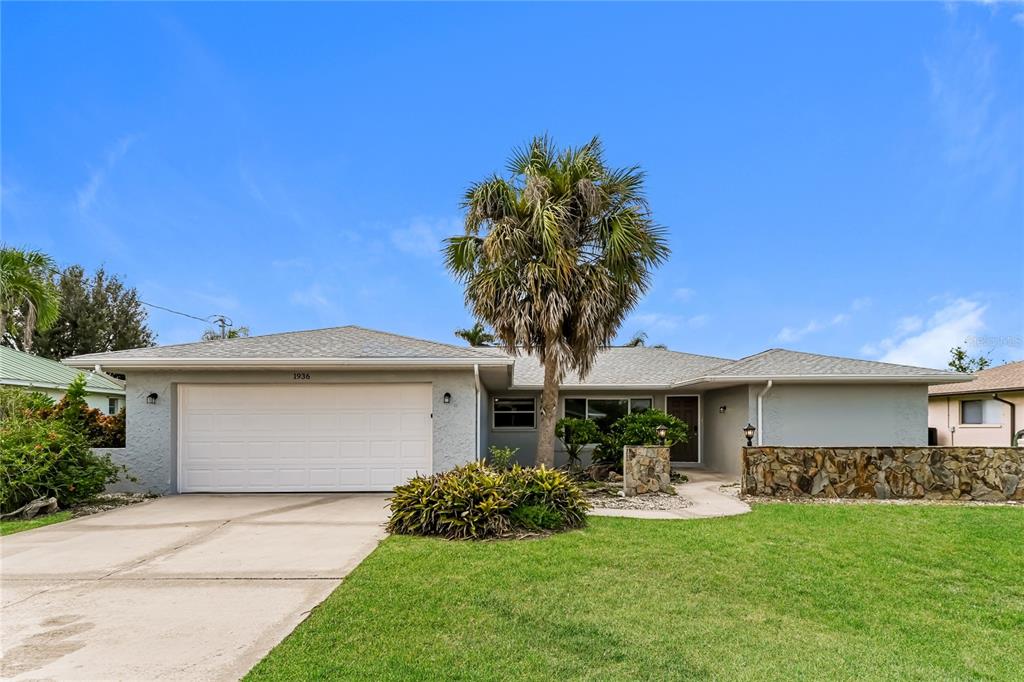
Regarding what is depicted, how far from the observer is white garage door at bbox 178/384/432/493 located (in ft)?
37.5

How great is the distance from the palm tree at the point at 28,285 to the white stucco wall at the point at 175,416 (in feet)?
33.3

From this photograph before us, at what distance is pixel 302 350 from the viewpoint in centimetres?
1124

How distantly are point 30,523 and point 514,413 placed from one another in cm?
1126

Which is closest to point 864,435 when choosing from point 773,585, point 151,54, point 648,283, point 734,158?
point 648,283

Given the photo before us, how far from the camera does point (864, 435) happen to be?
1334 centimetres

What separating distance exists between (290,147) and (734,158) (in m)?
13.3

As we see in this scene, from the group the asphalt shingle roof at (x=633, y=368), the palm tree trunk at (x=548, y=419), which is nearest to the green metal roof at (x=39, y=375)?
the palm tree trunk at (x=548, y=419)

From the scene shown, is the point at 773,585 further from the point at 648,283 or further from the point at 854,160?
the point at 854,160

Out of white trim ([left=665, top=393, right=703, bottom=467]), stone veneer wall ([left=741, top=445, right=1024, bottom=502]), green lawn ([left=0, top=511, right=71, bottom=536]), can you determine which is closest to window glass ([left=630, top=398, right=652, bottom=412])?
white trim ([left=665, top=393, right=703, bottom=467])

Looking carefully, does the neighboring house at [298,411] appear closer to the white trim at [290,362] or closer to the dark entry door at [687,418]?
the white trim at [290,362]

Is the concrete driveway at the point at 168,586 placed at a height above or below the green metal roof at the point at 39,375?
below

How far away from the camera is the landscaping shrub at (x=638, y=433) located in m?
12.8

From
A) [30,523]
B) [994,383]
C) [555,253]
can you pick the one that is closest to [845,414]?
[555,253]

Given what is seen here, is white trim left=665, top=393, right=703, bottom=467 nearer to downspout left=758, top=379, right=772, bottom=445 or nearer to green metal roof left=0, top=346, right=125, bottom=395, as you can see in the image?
downspout left=758, top=379, right=772, bottom=445
